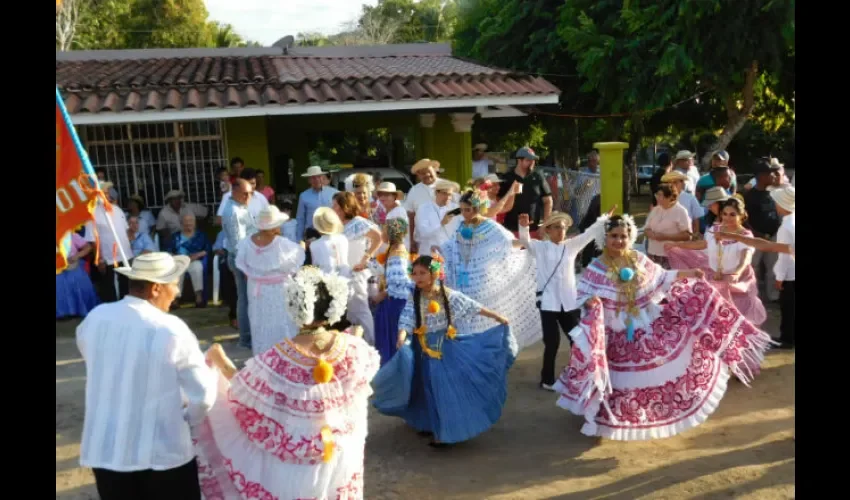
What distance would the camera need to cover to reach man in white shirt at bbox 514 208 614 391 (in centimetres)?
712

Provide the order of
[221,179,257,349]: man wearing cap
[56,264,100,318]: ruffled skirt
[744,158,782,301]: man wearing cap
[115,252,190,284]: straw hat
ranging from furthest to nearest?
[56,264,100,318]: ruffled skirt, [744,158,782,301]: man wearing cap, [221,179,257,349]: man wearing cap, [115,252,190,284]: straw hat

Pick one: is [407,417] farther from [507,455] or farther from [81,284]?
[81,284]

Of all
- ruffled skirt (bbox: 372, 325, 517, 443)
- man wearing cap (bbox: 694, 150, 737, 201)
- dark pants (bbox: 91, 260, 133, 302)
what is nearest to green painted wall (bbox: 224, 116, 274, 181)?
dark pants (bbox: 91, 260, 133, 302)

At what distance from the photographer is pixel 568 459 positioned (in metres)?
5.86

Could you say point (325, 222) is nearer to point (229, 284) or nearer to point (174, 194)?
point (229, 284)

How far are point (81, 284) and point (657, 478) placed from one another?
318 inches

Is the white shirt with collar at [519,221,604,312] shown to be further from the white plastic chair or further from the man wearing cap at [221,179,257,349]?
the white plastic chair

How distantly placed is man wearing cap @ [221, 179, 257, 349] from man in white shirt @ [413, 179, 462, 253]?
176 centimetres

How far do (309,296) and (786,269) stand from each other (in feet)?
18.4

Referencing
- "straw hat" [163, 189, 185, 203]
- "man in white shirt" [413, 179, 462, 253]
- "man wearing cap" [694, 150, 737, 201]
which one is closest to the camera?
"man in white shirt" [413, 179, 462, 253]

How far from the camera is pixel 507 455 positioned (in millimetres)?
5996
